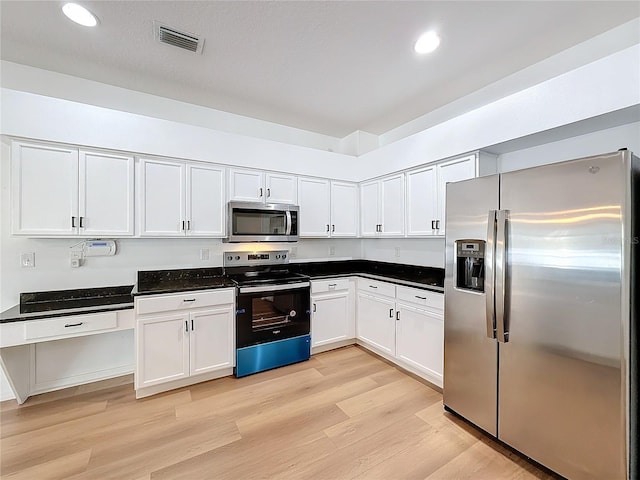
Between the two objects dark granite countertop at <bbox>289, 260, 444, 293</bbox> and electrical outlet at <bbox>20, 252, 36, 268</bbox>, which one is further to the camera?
dark granite countertop at <bbox>289, 260, 444, 293</bbox>

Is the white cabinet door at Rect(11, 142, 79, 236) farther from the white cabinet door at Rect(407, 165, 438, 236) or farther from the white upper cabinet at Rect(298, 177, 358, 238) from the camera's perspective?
the white cabinet door at Rect(407, 165, 438, 236)

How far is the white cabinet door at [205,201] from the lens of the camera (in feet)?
9.62

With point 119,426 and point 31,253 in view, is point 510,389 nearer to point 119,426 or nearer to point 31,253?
point 119,426

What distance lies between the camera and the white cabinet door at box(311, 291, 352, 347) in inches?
132

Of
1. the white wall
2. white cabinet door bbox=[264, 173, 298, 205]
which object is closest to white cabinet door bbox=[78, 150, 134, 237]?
white cabinet door bbox=[264, 173, 298, 205]

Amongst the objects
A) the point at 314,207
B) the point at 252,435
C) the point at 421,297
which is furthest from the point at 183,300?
the point at 421,297

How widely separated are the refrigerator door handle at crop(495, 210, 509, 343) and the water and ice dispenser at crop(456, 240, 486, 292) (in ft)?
0.51

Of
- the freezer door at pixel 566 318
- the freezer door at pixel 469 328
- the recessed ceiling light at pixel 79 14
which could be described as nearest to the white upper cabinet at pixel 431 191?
the freezer door at pixel 469 328

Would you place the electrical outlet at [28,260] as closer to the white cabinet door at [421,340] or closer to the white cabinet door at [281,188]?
the white cabinet door at [281,188]

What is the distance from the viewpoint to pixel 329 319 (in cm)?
345

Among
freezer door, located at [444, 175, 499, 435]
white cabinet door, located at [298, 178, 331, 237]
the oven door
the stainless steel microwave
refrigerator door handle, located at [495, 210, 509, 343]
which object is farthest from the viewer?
white cabinet door, located at [298, 178, 331, 237]

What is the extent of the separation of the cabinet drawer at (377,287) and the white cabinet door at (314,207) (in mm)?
800

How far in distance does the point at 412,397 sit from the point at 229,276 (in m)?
2.29

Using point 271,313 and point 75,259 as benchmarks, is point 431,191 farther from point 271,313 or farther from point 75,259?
point 75,259
